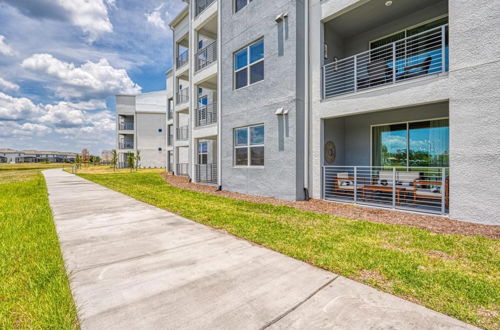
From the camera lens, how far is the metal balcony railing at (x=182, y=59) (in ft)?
61.5

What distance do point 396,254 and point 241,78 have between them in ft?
30.3

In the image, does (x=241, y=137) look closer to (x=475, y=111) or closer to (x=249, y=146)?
(x=249, y=146)

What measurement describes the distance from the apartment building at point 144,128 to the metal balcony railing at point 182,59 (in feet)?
57.9

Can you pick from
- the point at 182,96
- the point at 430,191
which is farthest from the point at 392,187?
the point at 182,96

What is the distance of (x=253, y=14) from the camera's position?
9953 mm

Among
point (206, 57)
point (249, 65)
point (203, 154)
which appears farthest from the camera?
point (203, 154)

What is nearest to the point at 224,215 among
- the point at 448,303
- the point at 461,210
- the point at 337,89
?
the point at 448,303

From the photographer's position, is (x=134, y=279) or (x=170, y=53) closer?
(x=134, y=279)

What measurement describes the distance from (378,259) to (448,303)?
1142mm

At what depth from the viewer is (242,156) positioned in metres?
10.8

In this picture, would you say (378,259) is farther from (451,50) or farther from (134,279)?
(451,50)

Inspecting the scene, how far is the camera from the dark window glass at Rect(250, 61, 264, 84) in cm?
986

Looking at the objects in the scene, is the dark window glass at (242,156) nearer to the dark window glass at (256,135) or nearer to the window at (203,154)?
the dark window glass at (256,135)

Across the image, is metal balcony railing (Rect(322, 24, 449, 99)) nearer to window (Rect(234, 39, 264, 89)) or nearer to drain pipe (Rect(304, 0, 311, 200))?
drain pipe (Rect(304, 0, 311, 200))
